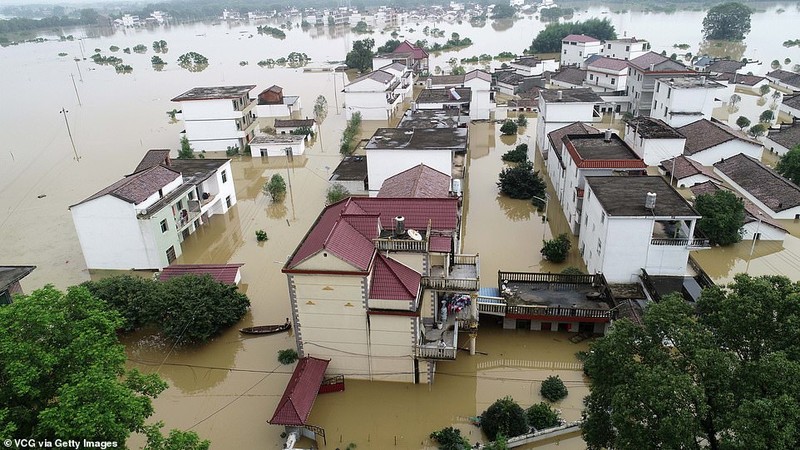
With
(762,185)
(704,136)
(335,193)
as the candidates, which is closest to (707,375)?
(335,193)

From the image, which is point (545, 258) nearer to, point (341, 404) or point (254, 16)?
point (341, 404)

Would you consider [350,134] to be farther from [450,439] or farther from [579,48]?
[579,48]

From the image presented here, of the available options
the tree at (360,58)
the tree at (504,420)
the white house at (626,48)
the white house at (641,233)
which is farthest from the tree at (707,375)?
the tree at (360,58)

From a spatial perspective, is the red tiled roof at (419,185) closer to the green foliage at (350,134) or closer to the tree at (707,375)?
the tree at (707,375)

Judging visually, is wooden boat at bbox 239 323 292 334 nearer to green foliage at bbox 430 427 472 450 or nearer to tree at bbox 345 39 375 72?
green foliage at bbox 430 427 472 450

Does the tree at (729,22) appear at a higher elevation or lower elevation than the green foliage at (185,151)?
higher

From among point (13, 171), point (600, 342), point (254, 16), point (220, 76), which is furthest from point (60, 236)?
point (254, 16)
